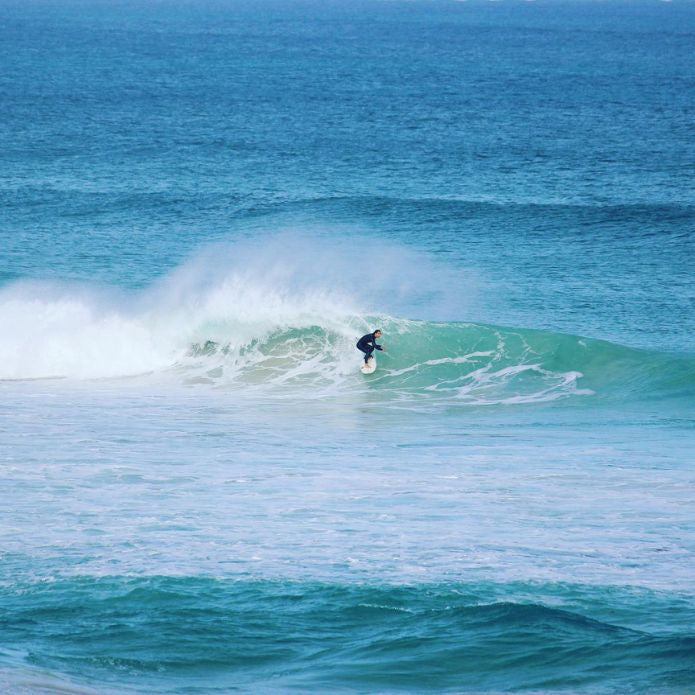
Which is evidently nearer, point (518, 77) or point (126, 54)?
point (518, 77)

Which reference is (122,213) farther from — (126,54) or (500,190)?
(126,54)

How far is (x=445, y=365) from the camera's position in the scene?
24141mm

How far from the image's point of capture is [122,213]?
1608 inches

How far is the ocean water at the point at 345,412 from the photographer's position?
1062 centimetres

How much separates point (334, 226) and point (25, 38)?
107 m

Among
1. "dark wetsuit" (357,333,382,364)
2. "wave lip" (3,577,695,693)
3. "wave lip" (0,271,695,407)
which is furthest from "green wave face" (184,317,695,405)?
"wave lip" (3,577,695,693)

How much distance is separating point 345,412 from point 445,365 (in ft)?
13.0

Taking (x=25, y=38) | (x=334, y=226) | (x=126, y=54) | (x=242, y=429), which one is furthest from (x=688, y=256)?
(x=25, y=38)

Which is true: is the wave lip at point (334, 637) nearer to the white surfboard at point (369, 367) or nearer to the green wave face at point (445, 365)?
the green wave face at point (445, 365)

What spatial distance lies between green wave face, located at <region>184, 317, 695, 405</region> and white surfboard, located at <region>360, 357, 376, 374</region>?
0.15 m

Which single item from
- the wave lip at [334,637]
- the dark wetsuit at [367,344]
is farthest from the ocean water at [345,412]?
the dark wetsuit at [367,344]

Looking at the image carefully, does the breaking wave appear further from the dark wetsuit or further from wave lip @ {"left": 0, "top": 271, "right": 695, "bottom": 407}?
the dark wetsuit

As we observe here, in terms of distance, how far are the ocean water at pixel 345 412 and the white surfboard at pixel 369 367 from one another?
0.22 m

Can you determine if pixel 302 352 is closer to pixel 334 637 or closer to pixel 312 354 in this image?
pixel 312 354
